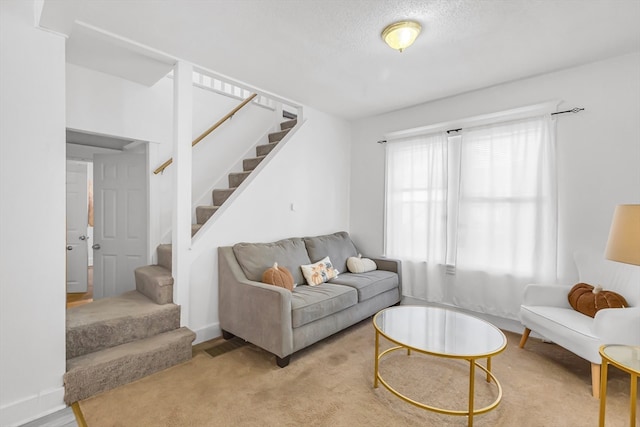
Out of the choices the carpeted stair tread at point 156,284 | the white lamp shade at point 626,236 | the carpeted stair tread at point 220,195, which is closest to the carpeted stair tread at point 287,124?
the carpeted stair tread at point 220,195

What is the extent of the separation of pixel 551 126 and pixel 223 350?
12.4 feet

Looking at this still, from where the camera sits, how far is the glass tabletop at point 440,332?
1.91 m

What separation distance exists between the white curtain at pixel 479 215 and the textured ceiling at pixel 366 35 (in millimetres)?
683

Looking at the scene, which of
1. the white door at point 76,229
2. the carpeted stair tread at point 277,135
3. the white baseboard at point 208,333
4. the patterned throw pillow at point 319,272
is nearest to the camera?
the white baseboard at point 208,333

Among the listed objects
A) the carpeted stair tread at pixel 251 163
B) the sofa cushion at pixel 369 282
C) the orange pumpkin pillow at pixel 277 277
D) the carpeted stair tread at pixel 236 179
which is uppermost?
the carpeted stair tread at pixel 251 163

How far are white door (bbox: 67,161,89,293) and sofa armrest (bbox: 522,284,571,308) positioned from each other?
560cm

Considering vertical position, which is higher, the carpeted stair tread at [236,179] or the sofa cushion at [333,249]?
the carpeted stair tread at [236,179]

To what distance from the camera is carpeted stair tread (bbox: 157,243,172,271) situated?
3.19 meters

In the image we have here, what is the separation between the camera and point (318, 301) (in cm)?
272

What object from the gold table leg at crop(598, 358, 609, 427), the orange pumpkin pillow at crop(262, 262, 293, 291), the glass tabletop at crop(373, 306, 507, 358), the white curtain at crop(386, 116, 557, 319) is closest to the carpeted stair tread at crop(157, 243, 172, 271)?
the orange pumpkin pillow at crop(262, 262, 293, 291)

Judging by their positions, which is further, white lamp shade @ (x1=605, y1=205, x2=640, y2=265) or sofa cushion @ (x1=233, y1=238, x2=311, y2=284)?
sofa cushion @ (x1=233, y1=238, x2=311, y2=284)

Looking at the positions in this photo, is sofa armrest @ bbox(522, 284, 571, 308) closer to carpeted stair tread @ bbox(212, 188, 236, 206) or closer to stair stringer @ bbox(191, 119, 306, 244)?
stair stringer @ bbox(191, 119, 306, 244)

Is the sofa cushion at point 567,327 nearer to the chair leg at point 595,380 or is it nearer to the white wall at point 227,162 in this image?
the chair leg at point 595,380

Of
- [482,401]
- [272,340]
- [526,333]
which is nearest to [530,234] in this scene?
[526,333]
